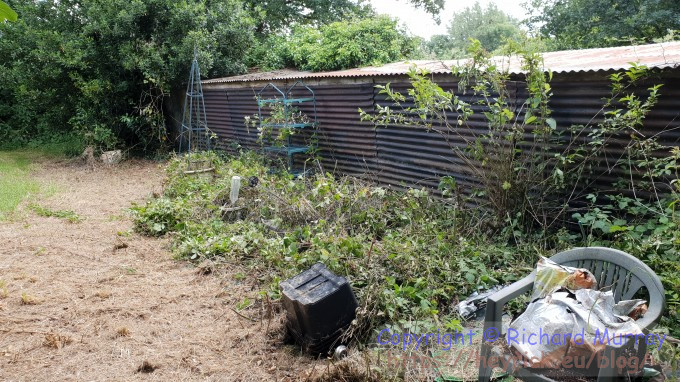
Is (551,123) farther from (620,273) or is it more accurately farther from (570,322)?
(570,322)

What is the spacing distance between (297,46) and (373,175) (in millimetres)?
6039

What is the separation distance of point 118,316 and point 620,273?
3.92 metres

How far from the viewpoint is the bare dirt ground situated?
144 inches

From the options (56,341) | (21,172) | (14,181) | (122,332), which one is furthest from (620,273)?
(21,172)

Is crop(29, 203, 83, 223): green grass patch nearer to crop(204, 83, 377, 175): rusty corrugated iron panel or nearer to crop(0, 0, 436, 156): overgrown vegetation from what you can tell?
crop(204, 83, 377, 175): rusty corrugated iron panel

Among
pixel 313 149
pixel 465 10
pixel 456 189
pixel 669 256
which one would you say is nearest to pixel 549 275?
pixel 669 256

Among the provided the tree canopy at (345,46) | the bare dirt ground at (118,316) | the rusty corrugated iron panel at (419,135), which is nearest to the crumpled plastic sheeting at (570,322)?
the bare dirt ground at (118,316)

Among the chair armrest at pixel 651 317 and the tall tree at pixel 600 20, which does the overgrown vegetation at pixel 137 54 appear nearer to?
the tall tree at pixel 600 20

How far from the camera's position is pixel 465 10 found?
2549 inches

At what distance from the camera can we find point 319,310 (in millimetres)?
3580

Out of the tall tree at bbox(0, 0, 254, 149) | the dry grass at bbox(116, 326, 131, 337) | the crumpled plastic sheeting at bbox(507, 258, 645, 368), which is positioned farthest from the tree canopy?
the crumpled plastic sheeting at bbox(507, 258, 645, 368)

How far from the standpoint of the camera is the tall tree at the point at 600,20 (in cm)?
1472

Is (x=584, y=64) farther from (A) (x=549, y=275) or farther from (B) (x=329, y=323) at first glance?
(B) (x=329, y=323)

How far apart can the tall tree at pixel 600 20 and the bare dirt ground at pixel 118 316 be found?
1241 centimetres
